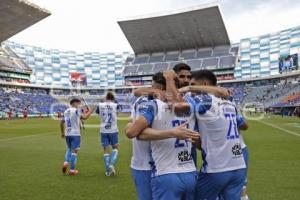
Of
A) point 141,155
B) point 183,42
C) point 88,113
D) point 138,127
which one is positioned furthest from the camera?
point 183,42

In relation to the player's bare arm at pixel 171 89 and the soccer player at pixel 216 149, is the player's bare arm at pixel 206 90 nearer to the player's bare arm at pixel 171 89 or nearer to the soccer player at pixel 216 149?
the soccer player at pixel 216 149

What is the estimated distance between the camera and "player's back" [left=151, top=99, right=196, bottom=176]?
374 centimetres

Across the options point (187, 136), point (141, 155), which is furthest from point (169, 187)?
point (141, 155)

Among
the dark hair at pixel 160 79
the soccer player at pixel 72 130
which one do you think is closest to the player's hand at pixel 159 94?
the dark hair at pixel 160 79

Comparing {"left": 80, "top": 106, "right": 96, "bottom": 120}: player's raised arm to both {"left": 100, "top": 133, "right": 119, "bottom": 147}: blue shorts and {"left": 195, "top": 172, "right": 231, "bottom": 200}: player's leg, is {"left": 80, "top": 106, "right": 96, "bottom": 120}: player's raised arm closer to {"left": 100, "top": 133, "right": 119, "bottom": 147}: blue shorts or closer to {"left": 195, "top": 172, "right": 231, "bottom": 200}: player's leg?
{"left": 100, "top": 133, "right": 119, "bottom": 147}: blue shorts

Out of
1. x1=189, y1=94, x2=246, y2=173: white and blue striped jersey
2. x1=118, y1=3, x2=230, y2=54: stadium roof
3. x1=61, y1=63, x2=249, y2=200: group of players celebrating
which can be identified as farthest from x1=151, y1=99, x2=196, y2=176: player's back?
x1=118, y1=3, x2=230, y2=54: stadium roof

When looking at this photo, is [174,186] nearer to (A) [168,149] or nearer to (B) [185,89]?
(A) [168,149]

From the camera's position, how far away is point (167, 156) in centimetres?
378

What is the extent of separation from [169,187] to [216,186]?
2.53ft

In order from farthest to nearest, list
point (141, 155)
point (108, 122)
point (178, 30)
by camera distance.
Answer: point (178, 30) < point (108, 122) < point (141, 155)

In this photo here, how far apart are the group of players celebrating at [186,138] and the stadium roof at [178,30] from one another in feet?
250

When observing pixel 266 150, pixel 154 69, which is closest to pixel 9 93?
pixel 154 69

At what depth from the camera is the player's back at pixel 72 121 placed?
10789 mm

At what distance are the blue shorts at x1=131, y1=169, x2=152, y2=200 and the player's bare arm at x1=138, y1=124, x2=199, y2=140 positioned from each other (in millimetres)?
1257
